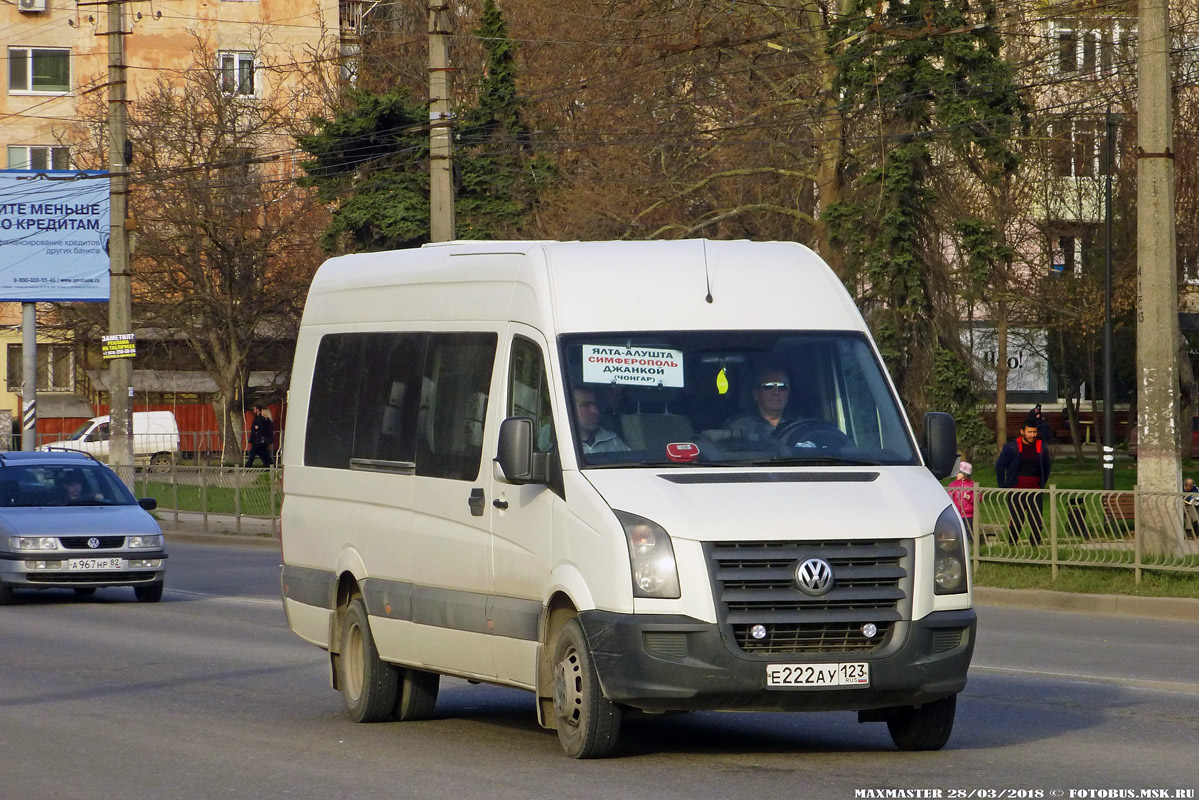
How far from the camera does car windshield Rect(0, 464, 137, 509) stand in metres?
20.0

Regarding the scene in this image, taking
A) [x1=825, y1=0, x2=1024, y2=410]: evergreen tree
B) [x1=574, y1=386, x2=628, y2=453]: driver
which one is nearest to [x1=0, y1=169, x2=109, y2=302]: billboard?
[x1=825, y1=0, x2=1024, y2=410]: evergreen tree

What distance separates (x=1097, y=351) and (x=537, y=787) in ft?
140

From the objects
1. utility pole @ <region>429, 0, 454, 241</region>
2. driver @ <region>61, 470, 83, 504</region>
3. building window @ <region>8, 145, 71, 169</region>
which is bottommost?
driver @ <region>61, 470, 83, 504</region>

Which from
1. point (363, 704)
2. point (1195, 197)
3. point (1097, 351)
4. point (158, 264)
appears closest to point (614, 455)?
point (363, 704)

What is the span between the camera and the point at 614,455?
8320mm

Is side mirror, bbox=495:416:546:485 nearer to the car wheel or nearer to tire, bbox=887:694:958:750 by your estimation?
tire, bbox=887:694:958:750

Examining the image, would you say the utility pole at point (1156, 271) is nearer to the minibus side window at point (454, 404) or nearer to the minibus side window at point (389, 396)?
the minibus side window at point (389, 396)

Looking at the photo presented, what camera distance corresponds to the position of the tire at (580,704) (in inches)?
316

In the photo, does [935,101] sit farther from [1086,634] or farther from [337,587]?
[337,587]

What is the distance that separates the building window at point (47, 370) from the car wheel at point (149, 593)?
47.4 meters

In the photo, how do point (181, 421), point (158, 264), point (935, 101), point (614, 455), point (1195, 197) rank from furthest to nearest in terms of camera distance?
1. point (181, 421)
2. point (158, 264)
3. point (1195, 197)
4. point (935, 101)
5. point (614, 455)

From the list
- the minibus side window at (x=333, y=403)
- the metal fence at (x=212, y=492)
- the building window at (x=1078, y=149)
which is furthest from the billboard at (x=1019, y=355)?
the minibus side window at (x=333, y=403)

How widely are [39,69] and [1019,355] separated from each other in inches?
1456

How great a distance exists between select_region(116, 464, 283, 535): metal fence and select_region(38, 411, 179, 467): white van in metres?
20.0
